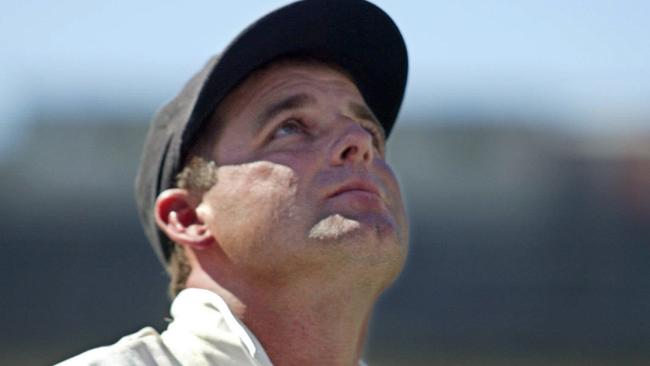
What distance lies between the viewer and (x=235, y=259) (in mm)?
5000

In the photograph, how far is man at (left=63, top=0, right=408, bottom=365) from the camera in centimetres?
488

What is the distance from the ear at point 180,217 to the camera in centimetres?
514

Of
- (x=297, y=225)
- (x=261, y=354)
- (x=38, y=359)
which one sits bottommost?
(x=38, y=359)

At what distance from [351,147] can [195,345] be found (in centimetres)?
72

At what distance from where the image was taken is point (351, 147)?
16.6 feet

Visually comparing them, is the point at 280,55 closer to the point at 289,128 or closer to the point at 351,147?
the point at 289,128

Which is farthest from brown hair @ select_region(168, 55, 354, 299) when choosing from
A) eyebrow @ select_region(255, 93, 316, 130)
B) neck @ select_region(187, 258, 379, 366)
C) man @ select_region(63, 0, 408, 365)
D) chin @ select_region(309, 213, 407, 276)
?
chin @ select_region(309, 213, 407, 276)

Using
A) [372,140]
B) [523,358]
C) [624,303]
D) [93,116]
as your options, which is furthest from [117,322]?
[372,140]

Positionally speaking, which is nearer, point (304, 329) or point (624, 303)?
point (304, 329)

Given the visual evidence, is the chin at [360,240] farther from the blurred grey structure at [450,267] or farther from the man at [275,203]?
the blurred grey structure at [450,267]

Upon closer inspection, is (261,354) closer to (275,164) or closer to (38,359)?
(275,164)

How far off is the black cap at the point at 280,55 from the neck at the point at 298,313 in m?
0.46

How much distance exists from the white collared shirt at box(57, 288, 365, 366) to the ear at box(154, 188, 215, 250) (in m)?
0.23

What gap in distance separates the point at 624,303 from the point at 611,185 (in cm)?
248
